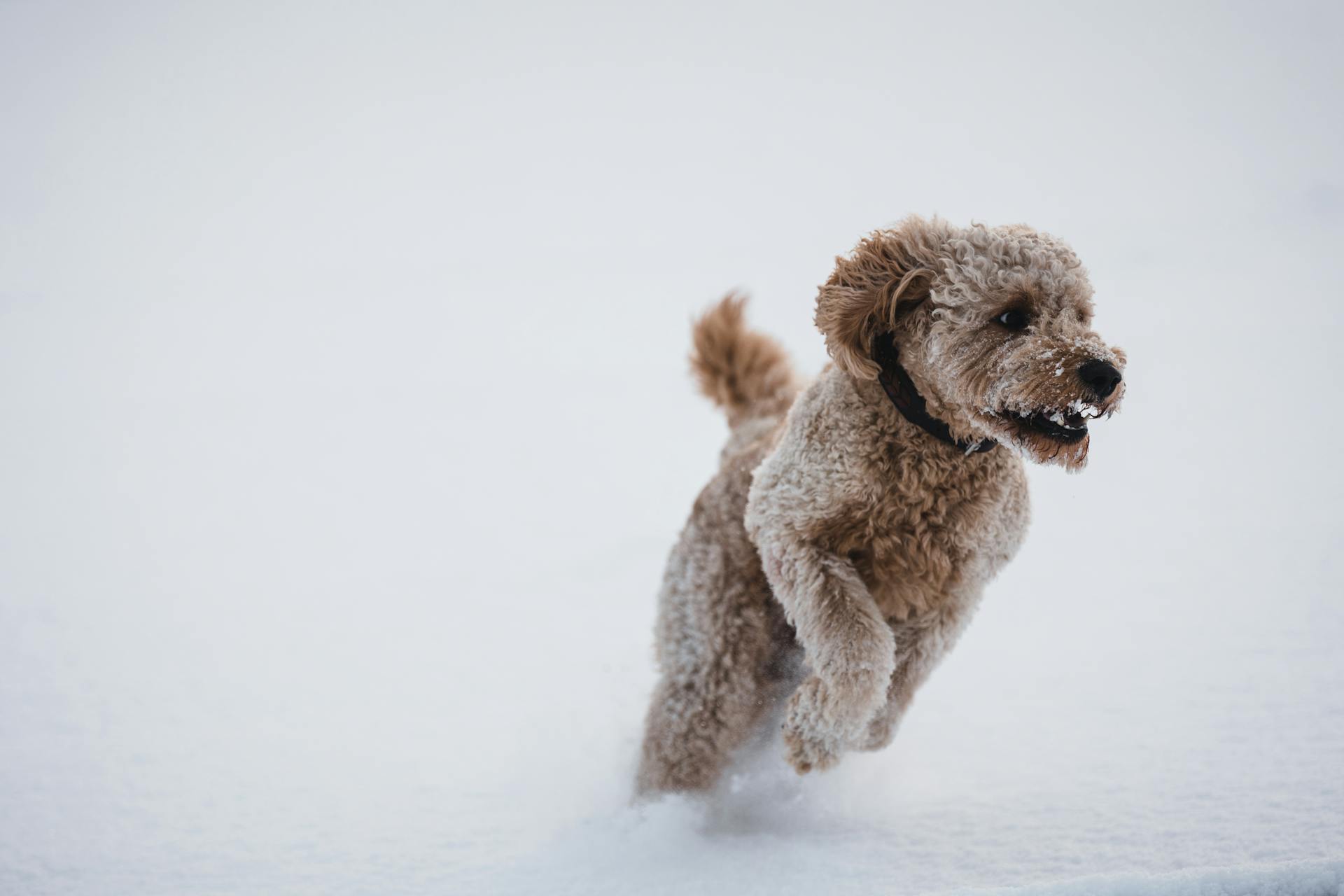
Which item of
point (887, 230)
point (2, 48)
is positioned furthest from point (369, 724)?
point (2, 48)

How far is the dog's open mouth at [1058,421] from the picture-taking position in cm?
236

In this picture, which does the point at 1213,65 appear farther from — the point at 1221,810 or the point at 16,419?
the point at 16,419

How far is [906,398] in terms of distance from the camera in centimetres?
269

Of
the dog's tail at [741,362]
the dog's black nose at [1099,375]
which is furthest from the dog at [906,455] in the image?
the dog's tail at [741,362]

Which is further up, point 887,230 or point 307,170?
point 307,170

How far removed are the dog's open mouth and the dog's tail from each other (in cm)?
168

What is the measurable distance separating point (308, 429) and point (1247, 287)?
13.0 m

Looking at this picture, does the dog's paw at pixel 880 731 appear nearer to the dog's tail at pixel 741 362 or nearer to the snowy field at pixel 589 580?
the snowy field at pixel 589 580

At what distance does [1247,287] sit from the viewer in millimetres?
11125

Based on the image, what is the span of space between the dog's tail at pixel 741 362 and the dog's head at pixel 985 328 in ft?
4.15

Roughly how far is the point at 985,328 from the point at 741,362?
1685mm

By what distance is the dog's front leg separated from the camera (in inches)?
105

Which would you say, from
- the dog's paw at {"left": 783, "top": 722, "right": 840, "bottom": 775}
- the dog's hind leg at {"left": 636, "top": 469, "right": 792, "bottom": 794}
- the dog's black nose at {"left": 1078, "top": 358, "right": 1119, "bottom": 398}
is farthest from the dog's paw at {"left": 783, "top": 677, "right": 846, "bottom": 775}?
the dog's black nose at {"left": 1078, "top": 358, "right": 1119, "bottom": 398}

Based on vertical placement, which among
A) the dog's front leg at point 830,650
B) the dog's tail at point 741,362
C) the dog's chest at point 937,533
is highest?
the dog's tail at point 741,362
